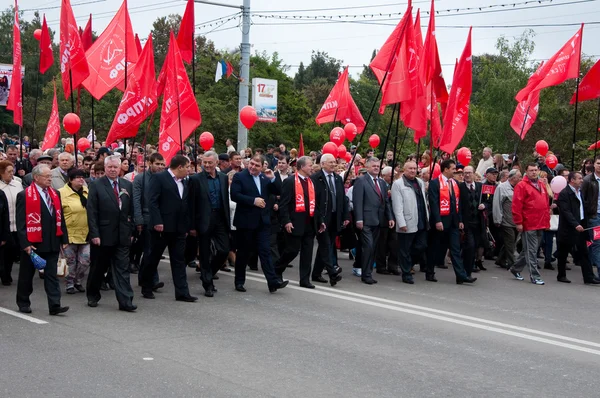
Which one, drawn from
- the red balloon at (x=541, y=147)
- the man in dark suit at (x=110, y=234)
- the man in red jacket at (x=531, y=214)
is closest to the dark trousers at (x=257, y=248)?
the man in dark suit at (x=110, y=234)

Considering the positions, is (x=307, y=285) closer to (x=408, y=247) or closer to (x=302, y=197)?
(x=302, y=197)

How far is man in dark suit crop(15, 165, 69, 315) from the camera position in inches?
368

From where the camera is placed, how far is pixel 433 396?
21.3 ft

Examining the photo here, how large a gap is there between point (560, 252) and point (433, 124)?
11.8 feet

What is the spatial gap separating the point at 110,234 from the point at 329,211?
3.61 m

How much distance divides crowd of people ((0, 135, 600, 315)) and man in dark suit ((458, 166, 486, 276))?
2 cm

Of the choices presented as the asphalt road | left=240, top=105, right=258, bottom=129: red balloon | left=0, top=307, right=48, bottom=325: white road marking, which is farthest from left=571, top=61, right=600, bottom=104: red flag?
left=0, top=307, right=48, bottom=325: white road marking

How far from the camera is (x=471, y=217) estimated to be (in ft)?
46.1

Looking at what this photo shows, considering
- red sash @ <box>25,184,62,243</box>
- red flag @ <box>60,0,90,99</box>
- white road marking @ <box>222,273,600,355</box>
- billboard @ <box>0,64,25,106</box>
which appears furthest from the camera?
billboard @ <box>0,64,25,106</box>

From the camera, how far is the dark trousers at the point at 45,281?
9.41m

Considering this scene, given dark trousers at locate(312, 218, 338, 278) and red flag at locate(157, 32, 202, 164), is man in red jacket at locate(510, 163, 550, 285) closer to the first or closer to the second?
dark trousers at locate(312, 218, 338, 278)

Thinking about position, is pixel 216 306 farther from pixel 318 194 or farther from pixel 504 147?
pixel 504 147

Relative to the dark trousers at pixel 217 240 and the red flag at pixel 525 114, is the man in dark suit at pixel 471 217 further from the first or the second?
the dark trousers at pixel 217 240

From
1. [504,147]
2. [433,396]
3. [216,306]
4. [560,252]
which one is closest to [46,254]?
[216,306]
